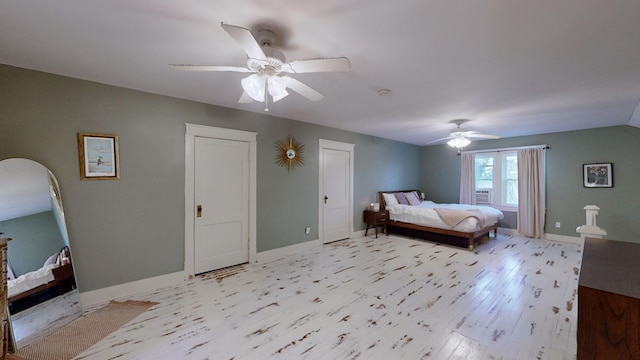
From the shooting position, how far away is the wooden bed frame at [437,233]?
459cm

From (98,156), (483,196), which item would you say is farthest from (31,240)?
(483,196)

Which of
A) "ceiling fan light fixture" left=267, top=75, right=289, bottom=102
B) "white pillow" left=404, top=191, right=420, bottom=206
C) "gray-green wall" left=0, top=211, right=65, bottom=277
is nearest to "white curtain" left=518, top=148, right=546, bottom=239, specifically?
"white pillow" left=404, top=191, right=420, bottom=206

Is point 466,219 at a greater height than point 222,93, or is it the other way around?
point 222,93

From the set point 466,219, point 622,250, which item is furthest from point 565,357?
point 466,219

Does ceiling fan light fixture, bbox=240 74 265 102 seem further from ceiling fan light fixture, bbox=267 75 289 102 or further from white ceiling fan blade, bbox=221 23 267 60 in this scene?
white ceiling fan blade, bbox=221 23 267 60

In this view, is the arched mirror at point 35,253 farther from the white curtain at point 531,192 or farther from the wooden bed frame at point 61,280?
the white curtain at point 531,192

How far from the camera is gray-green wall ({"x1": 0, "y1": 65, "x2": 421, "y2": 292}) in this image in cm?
240

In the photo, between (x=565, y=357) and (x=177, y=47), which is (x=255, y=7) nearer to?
(x=177, y=47)

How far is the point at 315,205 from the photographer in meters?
4.74

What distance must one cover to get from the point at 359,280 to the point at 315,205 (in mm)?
1803

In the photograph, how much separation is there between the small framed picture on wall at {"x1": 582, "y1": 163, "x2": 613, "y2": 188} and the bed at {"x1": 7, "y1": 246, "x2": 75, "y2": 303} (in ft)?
27.0

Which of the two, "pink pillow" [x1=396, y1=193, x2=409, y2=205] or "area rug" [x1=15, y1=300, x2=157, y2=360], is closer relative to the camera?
"area rug" [x1=15, y1=300, x2=157, y2=360]

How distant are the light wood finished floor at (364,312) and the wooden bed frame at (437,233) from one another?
1.93ft

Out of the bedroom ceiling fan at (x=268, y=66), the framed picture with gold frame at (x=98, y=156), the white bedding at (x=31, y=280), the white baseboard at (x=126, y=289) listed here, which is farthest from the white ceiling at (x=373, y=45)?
the white baseboard at (x=126, y=289)
